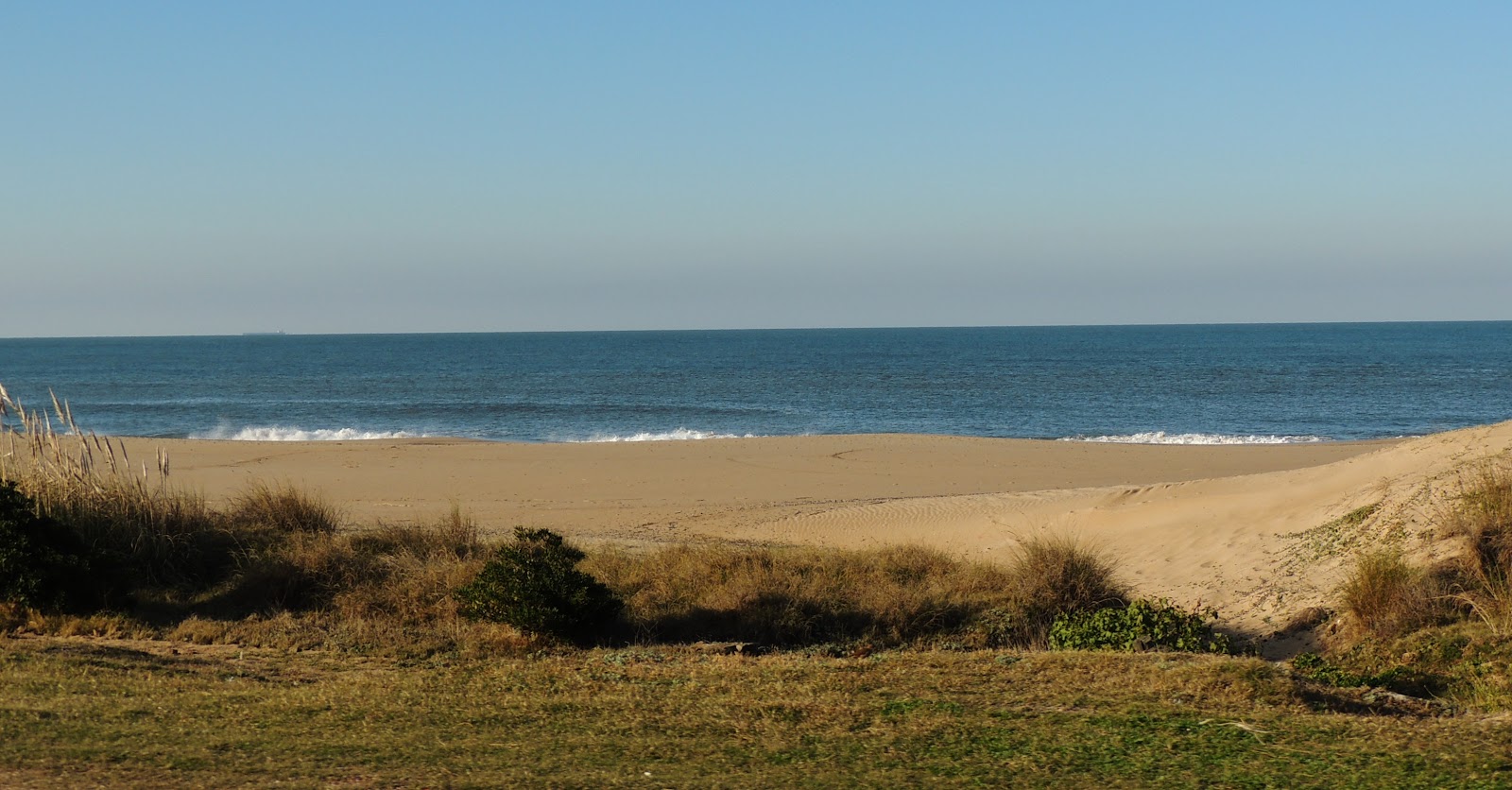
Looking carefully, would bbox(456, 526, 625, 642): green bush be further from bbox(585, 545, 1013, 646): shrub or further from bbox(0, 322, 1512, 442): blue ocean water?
bbox(0, 322, 1512, 442): blue ocean water

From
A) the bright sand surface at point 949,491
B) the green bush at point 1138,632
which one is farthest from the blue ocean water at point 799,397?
the green bush at point 1138,632

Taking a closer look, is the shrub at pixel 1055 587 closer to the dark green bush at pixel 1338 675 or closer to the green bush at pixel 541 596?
the dark green bush at pixel 1338 675

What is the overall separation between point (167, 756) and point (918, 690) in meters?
4.64

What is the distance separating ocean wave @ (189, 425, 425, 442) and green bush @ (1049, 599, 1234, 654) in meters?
35.4

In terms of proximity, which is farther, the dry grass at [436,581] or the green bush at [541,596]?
the dry grass at [436,581]

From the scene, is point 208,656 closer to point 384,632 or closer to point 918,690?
point 384,632

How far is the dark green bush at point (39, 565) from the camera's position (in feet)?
39.4

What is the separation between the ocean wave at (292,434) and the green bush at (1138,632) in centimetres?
3541

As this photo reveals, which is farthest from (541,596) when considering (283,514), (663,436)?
(663,436)

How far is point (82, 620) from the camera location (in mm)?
12016

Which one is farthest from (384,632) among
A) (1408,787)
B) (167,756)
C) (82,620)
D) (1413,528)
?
(1413,528)

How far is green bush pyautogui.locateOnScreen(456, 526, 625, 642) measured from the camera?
38.3 feet

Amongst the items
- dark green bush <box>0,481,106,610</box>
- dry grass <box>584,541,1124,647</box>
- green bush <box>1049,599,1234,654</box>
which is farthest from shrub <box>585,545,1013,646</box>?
dark green bush <box>0,481,106,610</box>

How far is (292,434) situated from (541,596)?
36572 mm
